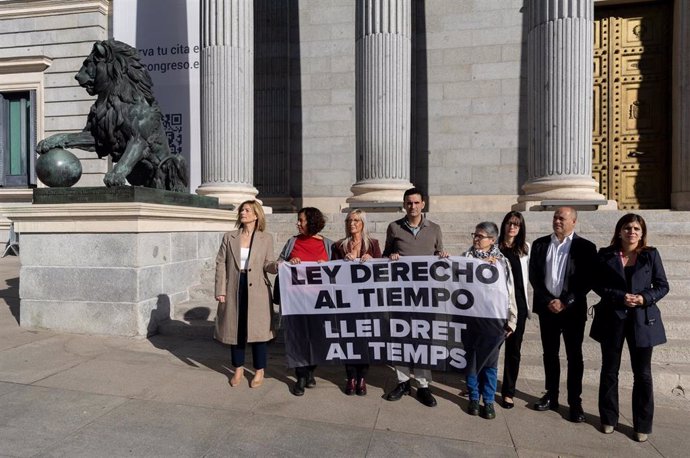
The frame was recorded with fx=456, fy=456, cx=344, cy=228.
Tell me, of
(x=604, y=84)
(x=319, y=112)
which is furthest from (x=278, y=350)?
(x=604, y=84)

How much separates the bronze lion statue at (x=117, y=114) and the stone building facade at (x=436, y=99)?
3.20 m

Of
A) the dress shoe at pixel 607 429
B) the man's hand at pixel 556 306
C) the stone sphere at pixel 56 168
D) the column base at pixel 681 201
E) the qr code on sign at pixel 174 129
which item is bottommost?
the dress shoe at pixel 607 429

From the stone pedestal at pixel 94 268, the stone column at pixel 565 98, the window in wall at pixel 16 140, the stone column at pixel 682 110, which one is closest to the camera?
the stone pedestal at pixel 94 268

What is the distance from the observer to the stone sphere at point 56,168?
6562 millimetres

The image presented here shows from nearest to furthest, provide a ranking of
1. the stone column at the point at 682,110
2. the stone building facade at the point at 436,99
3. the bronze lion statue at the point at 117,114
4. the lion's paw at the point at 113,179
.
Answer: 1. the lion's paw at the point at 113,179
2. the bronze lion statue at the point at 117,114
3. the stone building facade at the point at 436,99
4. the stone column at the point at 682,110

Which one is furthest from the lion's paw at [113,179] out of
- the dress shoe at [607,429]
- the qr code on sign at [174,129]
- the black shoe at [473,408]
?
the qr code on sign at [174,129]

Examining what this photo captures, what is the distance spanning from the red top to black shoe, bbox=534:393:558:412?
7.92ft

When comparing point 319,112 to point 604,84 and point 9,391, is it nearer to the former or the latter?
point 604,84

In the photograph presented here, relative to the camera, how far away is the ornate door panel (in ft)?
38.8

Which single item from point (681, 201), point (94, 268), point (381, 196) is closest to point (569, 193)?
point (381, 196)

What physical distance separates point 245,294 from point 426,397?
2.05 m

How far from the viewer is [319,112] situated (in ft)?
44.2

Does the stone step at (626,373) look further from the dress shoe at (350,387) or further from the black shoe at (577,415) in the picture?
the dress shoe at (350,387)

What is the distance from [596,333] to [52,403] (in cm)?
477
